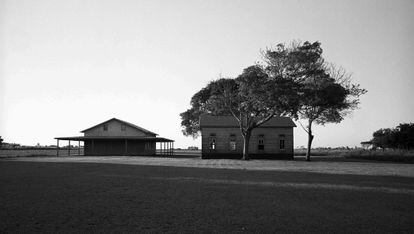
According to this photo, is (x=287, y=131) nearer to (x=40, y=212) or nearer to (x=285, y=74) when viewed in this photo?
(x=285, y=74)

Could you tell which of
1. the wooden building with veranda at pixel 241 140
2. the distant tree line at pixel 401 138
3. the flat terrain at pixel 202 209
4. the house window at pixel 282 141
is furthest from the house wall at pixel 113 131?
the distant tree line at pixel 401 138

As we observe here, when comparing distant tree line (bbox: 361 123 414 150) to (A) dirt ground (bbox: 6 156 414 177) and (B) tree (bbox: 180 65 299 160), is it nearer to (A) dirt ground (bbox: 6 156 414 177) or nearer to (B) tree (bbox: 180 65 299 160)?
(A) dirt ground (bbox: 6 156 414 177)

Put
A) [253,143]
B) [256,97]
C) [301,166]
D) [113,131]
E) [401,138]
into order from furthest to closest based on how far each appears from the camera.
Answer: [401,138] < [113,131] < [253,143] < [256,97] < [301,166]

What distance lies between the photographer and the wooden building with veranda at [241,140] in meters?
43.9

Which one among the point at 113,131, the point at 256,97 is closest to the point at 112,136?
the point at 113,131

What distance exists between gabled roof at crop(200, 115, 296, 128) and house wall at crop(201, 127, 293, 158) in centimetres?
58

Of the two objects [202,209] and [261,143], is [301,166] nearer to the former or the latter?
[261,143]

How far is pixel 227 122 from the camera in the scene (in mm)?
45094

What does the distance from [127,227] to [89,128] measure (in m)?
42.9

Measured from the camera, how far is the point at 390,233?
612cm

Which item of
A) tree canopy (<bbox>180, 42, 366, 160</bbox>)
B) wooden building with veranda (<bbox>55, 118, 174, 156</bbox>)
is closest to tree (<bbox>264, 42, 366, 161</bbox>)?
tree canopy (<bbox>180, 42, 366, 160</bbox>)

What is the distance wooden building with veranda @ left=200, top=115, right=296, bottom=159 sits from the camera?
43.9 m

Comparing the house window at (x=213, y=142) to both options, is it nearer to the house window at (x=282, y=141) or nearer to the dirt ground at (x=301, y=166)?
Result: the house window at (x=282, y=141)

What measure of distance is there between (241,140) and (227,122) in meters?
3.15
